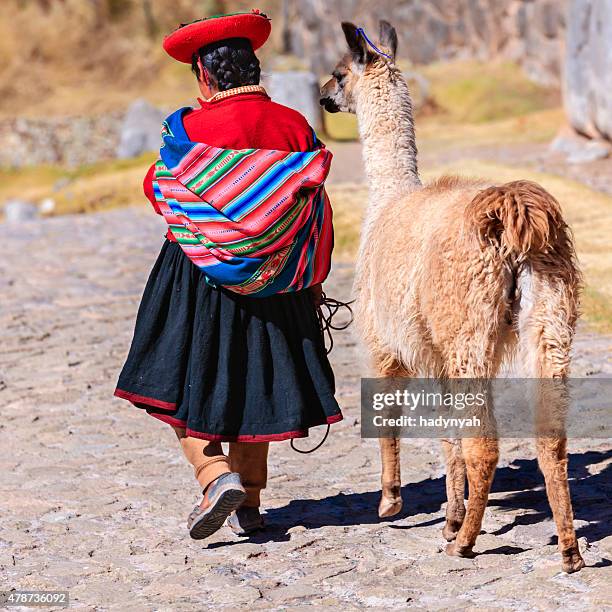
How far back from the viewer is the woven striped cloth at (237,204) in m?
4.33

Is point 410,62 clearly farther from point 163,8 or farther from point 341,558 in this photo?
point 341,558

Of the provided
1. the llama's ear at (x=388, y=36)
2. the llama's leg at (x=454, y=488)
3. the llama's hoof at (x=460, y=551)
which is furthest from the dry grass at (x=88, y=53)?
the llama's hoof at (x=460, y=551)

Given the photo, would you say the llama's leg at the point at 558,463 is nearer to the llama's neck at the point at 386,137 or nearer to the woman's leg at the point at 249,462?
the woman's leg at the point at 249,462

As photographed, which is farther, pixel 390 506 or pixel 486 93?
pixel 486 93

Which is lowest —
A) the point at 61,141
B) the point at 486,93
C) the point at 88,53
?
the point at 61,141

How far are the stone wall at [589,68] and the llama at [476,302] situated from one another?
12547 millimetres

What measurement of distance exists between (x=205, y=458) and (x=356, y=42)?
228 cm

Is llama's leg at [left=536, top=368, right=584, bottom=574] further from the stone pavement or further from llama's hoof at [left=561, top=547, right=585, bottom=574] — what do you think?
the stone pavement

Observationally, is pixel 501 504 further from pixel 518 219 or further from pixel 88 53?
pixel 88 53

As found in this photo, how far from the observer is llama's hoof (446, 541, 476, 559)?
4312mm

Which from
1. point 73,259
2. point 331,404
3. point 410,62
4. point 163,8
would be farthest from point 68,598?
point 163,8

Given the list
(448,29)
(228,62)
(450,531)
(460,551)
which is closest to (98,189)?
(228,62)

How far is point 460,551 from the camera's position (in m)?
4.32

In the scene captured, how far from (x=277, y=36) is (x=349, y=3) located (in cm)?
700
